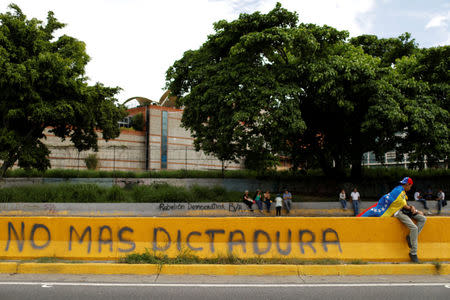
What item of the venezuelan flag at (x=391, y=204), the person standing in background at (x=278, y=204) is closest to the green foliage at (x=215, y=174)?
the person standing in background at (x=278, y=204)

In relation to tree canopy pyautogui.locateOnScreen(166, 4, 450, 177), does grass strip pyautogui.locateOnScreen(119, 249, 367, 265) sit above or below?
below

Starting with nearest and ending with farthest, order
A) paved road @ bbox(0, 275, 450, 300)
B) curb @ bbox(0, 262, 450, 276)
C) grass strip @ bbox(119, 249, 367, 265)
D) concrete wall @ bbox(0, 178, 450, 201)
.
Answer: paved road @ bbox(0, 275, 450, 300), curb @ bbox(0, 262, 450, 276), grass strip @ bbox(119, 249, 367, 265), concrete wall @ bbox(0, 178, 450, 201)

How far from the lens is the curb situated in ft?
22.1

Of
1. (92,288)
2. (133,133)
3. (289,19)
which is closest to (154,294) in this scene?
(92,288)

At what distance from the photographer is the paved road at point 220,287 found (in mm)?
5492

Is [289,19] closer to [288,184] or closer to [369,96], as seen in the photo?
[369,96]

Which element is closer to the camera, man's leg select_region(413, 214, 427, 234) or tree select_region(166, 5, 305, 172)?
man's leg select_region(413, 214, 427, 234)

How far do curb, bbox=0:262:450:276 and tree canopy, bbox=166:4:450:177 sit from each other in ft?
40.2

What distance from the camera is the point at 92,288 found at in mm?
5867

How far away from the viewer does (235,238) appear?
7.39 meters

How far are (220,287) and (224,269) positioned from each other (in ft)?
2.70

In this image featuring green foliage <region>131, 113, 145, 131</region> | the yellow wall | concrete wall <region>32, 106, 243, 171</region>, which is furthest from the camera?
green foliage <region>131, 113, 145, 131</region>

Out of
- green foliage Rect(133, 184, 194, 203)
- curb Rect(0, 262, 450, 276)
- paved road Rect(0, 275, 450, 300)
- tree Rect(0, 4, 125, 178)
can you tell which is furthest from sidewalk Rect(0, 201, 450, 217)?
paved road Rect(0, 275, 450, 300)

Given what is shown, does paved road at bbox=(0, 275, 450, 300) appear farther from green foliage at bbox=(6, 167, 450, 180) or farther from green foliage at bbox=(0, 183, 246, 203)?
green foliage at bbox=(6, 167, 450, 180)
